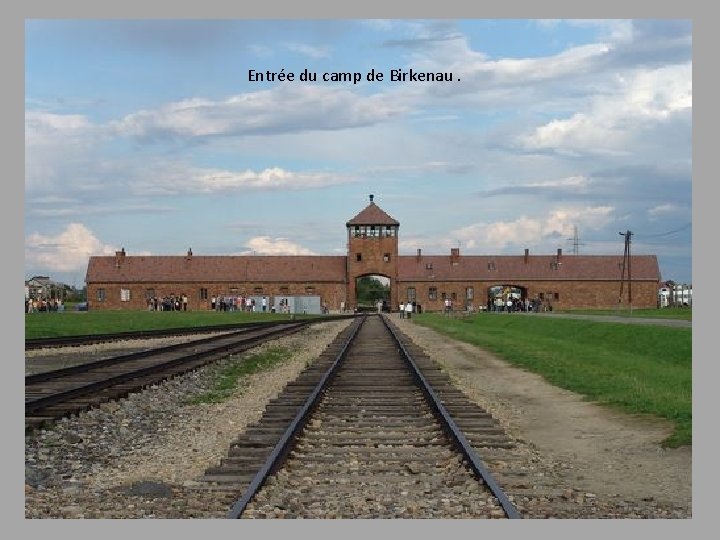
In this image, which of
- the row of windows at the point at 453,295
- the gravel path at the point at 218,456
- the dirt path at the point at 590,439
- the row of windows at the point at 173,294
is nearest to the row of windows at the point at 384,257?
the row of windows at the point at 453,295

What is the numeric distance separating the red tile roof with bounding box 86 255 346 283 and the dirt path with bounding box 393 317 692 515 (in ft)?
270

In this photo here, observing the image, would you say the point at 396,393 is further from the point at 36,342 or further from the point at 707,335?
the point at 36,342

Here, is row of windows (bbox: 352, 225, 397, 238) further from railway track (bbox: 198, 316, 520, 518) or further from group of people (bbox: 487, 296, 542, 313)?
railway track (bbox: 198, 316, 520, 518)

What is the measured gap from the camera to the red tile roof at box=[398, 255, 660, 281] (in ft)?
334

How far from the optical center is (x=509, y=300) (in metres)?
97.4

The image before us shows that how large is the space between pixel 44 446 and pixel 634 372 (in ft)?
42.0

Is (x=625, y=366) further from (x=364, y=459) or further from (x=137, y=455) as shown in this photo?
(x=137, y=455)

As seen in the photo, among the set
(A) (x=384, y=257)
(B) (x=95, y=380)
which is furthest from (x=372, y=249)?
(B) (x=95, y=380)

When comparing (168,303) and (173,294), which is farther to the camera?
(173,294)

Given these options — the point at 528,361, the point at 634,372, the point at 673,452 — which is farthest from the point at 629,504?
the point at 528,361

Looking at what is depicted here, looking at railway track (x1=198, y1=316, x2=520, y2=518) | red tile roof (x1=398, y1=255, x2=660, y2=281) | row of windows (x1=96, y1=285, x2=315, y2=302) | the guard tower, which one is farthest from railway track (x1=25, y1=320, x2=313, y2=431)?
red tile roof (x1=398, y1=255, x2=660, y2=281)

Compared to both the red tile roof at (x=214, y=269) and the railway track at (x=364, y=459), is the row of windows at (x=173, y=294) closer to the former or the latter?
the red tile roof at (x=214, y=269)

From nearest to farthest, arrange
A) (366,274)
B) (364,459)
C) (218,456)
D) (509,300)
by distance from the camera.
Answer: (364,459) < (218,456) < (509,300) < (366,274)

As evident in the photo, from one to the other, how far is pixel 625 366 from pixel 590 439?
35.6 ft
